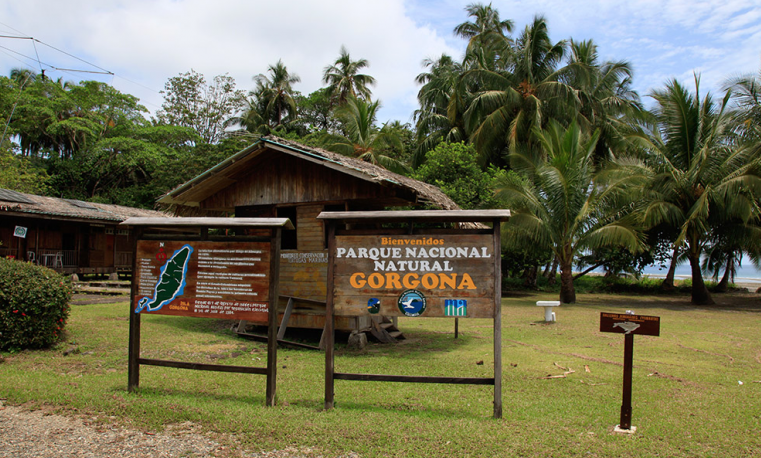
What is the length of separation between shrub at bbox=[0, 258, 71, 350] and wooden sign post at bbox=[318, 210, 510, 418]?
5.01 meters

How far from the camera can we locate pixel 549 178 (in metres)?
17.8

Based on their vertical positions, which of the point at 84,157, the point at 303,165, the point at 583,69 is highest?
the point at 583,69

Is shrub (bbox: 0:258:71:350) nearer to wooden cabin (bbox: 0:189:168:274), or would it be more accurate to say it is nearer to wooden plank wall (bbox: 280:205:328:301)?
wooden plank wall (bbox: 280:205:328:301)

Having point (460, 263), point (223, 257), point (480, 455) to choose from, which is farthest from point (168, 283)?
point (480, 455)

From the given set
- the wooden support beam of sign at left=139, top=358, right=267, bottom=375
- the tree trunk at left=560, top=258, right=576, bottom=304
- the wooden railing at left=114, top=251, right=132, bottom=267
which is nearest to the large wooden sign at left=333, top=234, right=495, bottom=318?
the wooden support beam of sign at left=139, top=358, right=267, bottom=375

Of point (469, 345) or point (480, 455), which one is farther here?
point (469, 345)

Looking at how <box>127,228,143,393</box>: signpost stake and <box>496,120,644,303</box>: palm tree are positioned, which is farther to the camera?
<box>496,120,644,303</box>: palm tree

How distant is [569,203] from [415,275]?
46.7 feet

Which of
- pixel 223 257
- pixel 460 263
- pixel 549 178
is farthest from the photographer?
pixel 549 178

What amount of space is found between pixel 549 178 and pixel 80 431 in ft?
54.3

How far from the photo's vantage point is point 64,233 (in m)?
Answer: 23.1

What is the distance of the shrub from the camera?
278 inches

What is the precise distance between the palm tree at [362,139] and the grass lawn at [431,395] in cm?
1623

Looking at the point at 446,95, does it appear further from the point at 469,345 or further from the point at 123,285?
the point at 469,345
